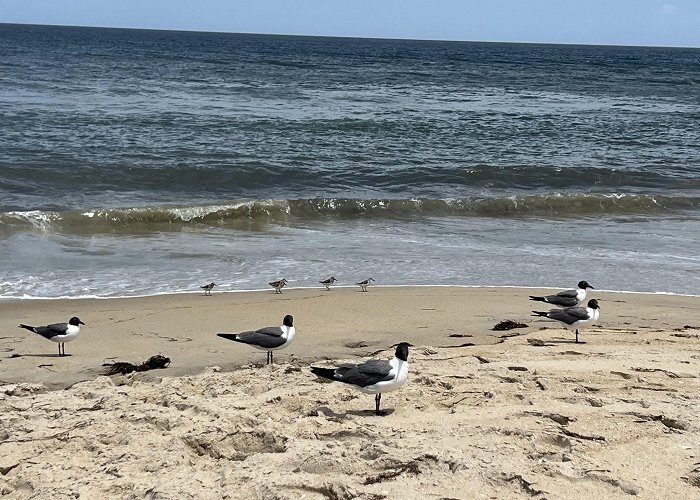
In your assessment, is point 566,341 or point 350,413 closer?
point 350,413

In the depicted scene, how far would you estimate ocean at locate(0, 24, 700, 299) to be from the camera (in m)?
12.9

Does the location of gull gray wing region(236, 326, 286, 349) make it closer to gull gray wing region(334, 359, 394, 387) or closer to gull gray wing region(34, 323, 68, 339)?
gull gray wing region(334, 359, 394, 387)

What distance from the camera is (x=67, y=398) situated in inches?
260

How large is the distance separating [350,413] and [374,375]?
0.33 metres

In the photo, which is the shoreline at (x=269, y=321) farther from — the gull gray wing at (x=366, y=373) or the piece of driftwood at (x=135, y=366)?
the gull gray wing at (x=366, y=373)

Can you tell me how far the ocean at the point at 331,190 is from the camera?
12.9 metres

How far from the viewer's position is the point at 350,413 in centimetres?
638

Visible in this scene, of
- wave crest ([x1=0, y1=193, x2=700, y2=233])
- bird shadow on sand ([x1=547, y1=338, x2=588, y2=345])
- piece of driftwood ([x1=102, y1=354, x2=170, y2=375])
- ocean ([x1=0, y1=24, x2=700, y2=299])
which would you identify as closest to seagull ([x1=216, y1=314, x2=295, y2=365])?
piece of driftwood ([x1=102, y1=354, x2=170, y2=375])

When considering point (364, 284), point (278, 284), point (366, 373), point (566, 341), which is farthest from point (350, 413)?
point (364, 284)

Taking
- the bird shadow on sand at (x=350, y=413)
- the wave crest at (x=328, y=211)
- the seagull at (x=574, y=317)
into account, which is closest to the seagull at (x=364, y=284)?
the seagull at (x=574, y=317)

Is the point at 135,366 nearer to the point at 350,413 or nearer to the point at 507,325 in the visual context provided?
the point at 350,413

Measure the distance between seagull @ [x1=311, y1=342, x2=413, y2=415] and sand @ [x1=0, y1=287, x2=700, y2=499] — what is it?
0.19 meters

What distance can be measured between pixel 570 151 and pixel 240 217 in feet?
43.7

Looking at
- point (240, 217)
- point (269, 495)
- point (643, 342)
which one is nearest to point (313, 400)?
point (269, 495)
